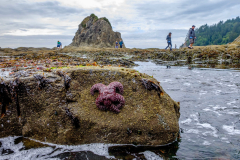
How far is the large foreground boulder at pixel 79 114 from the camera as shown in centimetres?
543

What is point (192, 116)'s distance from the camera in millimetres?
7590

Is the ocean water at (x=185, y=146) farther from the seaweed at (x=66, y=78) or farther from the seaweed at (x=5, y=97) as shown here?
the seaweed at (x=66, y=78)

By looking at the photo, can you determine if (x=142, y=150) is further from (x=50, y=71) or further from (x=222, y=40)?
(x=222, y=40)

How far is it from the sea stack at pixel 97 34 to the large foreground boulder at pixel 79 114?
51.4 meters

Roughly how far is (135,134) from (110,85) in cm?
180

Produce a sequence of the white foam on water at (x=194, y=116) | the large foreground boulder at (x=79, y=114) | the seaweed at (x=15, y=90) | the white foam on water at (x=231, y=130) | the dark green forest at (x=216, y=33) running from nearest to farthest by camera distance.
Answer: the large foreground boulder at (x=79, y=114) → the seaweed at (x=15, y=90) → the white foam on water at (x=231, y=130) → the white foam on water at (x=194, y=116) → the dark green forest at (x=216, y=33)

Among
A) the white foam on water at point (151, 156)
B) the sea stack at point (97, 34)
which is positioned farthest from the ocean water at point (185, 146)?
the sea stack at point (97, 34)

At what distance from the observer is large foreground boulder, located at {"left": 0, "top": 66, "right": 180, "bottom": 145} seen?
543cm

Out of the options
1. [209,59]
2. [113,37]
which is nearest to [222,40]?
[113,37]

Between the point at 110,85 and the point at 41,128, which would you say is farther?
the point at 110,85

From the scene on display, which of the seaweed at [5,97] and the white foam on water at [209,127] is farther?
the white foam on water at [209,127]

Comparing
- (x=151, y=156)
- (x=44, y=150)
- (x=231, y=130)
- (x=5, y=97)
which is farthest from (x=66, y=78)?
(x=231, y=130)

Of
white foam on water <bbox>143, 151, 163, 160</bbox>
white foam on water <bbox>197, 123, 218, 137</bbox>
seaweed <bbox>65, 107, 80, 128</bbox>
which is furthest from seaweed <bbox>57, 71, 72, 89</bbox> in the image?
white foam on water <bbox>197, 123, 218, 137</bbox>

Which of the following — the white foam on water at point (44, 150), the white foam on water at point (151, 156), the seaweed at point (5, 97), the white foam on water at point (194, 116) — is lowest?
the white foam on water at point (151, 156)
